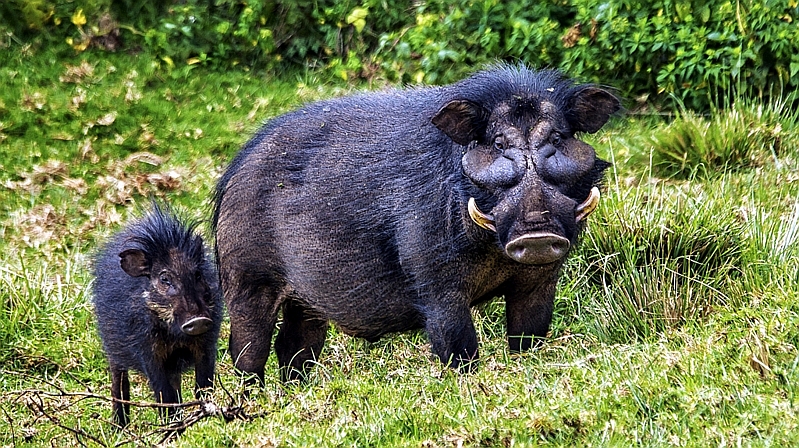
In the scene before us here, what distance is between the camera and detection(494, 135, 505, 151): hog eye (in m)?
5.91

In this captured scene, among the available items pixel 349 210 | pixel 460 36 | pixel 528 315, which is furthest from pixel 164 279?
pixel 460 36

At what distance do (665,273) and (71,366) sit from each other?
12.3 ft

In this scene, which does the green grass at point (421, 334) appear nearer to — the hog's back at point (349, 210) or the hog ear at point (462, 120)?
the hog's back at point (349, 210)

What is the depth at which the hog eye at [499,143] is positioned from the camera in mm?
5910

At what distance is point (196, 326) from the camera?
6.76 m

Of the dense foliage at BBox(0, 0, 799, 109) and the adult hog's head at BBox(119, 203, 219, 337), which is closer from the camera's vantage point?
the adult hog's head at BBox(119, 203, 219, 337)

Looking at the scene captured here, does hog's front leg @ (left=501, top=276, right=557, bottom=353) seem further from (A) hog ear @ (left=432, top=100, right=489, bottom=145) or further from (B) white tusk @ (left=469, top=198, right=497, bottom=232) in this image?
A: (A) hog ear @ (left=432, top=100, right=489, bottom=145)

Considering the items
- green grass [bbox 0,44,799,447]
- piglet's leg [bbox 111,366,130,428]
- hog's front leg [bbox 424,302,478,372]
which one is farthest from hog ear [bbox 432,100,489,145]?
piglet's leg [bbox 111,366,130,428]

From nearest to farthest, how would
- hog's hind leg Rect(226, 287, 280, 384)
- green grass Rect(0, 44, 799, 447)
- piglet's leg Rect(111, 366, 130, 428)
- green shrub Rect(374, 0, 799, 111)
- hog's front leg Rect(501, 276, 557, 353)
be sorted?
1. green grass Rect(0, 44, 799, 447)
2. hog's front leg Rect(501, 276, 557, 353)
3. hog's hind leg Rect(226, 287, 280, 384)
4. piglet's leg Rect(111, 366, 130, 428)
5. green shrub Rect(374, 0, 799, 111)

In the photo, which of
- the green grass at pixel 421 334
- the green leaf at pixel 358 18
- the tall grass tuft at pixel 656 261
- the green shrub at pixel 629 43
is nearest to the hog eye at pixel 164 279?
the green grass at pixel 421 334

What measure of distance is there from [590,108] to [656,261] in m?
1.55

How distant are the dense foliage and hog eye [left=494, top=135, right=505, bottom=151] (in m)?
4.23

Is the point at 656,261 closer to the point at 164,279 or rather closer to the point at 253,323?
the point at 253,323

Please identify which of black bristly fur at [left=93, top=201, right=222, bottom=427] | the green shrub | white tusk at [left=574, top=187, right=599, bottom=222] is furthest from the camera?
the green shrub
